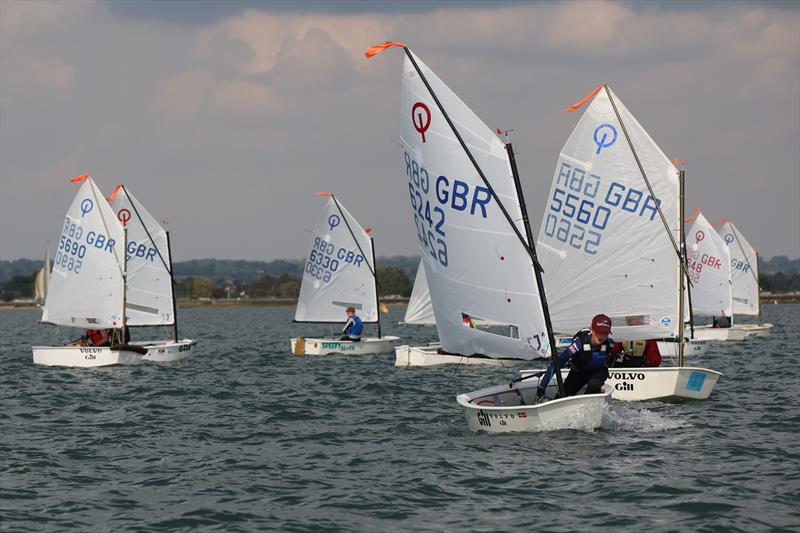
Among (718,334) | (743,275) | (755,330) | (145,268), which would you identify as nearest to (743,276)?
(743,275)

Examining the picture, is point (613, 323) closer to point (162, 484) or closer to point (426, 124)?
point (426, 124)

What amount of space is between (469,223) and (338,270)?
26756 millimetres

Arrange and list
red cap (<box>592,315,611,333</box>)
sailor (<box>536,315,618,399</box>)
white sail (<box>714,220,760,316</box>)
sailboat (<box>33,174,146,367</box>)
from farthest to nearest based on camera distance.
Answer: white sail (<box>714,220,760,316</box>) → sailboat (<box>33,174,146,367</box>) → red cap (<box>592,315,611,333</box>) → sailor (<box>536,315,618,399</box>)

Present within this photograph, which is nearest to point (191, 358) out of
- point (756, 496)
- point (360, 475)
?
point (360, 475)

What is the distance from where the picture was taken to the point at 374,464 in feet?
54.4

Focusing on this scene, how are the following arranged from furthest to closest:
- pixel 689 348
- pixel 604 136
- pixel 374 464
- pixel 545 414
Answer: pixel 689 348 → pixel 604 136 → pixel 545 414 → pixel 374 464

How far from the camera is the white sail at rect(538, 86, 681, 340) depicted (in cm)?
2498

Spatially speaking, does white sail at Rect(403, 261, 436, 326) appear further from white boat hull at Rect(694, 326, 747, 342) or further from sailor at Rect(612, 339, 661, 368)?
sailor at Rect(612, 339, 661, 368)

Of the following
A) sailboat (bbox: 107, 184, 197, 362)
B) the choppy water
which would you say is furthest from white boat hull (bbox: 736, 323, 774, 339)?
sailboat (bbox: 107, 184, 197, 362)

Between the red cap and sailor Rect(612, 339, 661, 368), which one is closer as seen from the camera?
the red cap

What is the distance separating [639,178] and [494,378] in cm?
783

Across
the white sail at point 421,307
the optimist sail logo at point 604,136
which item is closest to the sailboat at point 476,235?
the optimist sail logo at point 604,136

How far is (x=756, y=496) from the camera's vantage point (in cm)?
1400

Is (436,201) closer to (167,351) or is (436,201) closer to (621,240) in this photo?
(621,240)
